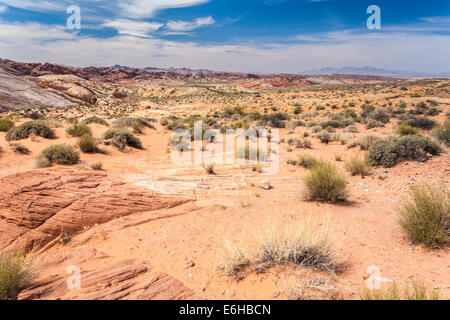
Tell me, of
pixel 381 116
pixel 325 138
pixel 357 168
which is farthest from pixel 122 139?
pixel 381 116

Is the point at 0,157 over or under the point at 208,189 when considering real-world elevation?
over

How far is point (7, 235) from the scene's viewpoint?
423 cm

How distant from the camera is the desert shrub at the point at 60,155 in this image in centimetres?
809

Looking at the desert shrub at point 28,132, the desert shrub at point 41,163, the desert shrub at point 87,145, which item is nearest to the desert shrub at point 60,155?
the desert shrub at point 41,163

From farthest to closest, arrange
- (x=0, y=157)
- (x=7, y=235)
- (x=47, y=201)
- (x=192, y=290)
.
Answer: (x=0, y=157) → (x=47, y=201) → (x=7, y=235) → (x=192, y=290)

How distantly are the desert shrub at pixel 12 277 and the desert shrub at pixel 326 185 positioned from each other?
5430 mm

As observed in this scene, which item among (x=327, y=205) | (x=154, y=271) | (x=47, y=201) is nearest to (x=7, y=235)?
(x=47, y=201)

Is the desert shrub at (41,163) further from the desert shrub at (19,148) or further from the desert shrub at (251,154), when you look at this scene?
the desert shrub at (251,154)

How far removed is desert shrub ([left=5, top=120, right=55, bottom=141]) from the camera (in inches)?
447

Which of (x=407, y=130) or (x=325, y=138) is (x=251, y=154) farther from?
(x=407, y=130)

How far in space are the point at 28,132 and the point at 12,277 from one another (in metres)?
12.0
